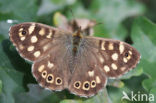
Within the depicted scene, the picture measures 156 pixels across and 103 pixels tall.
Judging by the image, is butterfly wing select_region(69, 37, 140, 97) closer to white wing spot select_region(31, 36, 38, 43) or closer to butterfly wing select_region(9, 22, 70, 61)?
butterfly wing select_region(9, 22, 70, 61)

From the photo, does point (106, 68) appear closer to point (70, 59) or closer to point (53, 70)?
point (70, 59)

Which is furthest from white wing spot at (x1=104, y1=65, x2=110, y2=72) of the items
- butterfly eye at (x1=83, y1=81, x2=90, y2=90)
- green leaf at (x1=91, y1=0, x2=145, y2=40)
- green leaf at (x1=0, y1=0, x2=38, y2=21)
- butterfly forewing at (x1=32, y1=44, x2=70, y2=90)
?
green leaf at (x1=91, y1=0, x2=145, y2=40)

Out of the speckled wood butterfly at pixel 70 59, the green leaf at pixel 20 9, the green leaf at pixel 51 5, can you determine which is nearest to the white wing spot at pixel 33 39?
the speckled wood butterfly at pixel 70 59

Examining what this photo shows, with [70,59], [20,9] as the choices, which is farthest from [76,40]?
[20,9]

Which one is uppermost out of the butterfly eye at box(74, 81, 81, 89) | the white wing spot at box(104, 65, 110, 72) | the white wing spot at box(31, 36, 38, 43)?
the white wing spot at box(31, 36, 38, 43)

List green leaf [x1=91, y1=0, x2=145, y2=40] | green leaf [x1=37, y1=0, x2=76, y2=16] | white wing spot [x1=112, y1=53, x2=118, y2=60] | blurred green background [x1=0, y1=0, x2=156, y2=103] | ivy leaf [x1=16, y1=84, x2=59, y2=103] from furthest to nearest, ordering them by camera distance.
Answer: green leaf [x1=91, y1=0, x2=145, y2=40], green leaf [x1=37, y1=0, x2=76, y2=16], ivy leaf [x1=16, y1=84, x2=59, y2=103], white wing spot [x1=112, y1=53, x2=118, y2=60], blurred green background [x1=0, y1=0, x2=156, y2=103]

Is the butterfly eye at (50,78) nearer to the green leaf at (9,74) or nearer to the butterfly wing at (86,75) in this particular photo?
the butterfly wing at (86,75)

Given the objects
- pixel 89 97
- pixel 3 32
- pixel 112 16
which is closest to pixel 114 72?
pixel 89 97
